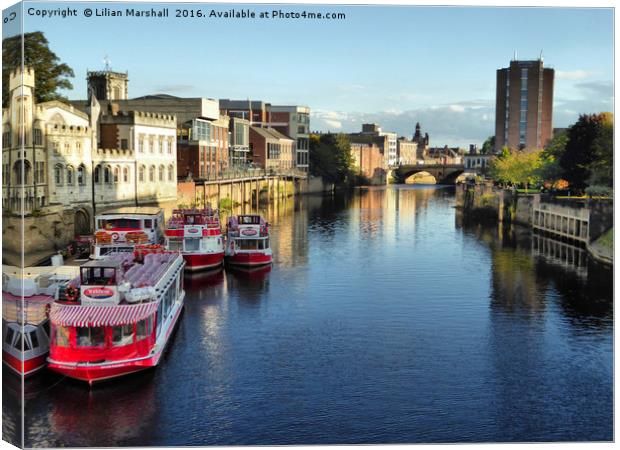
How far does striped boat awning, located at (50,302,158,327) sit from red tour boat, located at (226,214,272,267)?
23217 mm

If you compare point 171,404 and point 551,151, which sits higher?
point 551,151

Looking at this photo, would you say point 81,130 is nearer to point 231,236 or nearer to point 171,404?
point 231,236

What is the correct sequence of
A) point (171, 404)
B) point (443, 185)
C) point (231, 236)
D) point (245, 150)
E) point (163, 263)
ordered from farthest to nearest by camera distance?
point (443, 185) < point (245, 150) < point (231, 236) < point (163, 263) < point (171, 404)

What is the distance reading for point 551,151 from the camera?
308ft

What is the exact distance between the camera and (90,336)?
26031 millimetres

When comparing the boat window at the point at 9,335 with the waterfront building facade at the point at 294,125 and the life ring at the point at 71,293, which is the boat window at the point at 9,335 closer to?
the life ring at the point at 71,293

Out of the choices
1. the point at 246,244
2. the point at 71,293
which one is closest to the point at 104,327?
the point at 71,293

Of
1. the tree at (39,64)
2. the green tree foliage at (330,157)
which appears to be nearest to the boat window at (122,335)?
the tree at (39,64)

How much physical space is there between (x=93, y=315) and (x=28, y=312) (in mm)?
2254

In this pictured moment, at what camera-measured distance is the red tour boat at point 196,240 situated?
48.4 m

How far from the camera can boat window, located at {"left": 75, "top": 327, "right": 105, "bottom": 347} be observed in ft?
85.1

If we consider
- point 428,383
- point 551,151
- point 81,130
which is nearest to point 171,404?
point 428,383

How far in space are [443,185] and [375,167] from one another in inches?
707

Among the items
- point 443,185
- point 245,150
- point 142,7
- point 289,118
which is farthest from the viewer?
point 443,185
